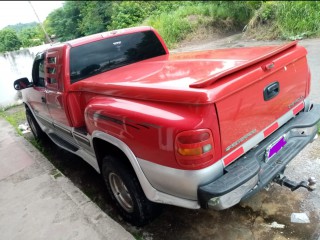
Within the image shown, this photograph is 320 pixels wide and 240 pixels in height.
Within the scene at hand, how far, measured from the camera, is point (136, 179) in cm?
277

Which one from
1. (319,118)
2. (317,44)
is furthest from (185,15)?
(319,118)

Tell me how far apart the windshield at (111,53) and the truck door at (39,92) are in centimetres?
94

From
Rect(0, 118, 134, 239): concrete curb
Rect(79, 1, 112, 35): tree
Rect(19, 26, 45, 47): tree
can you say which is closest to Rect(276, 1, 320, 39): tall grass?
Rect(0, 118, 134, 239): concrete curb

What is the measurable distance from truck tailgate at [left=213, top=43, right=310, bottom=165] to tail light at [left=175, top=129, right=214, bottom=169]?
5.7 inches

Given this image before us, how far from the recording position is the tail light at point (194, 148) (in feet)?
6.77

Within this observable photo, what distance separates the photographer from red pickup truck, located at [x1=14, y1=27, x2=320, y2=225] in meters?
2.13

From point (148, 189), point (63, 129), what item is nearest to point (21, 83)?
point (63, 129)

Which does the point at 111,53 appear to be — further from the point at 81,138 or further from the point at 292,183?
the point at 292,183

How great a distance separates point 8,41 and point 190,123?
40.5 feet

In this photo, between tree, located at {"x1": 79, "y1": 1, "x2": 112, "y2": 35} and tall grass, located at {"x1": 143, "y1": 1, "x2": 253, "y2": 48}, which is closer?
tall grass, located at {"x1": 143, "y1": 1, "x2": 253, "y2": 48}

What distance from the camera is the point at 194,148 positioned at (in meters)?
2.08

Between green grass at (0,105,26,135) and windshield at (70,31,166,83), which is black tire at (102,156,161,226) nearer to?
windshield at (70,31,166,83)

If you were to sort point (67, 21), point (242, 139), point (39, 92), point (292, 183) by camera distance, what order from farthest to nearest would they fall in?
point (67, 21) < point (39, 92) < point (292, 183) < point (242, 139)

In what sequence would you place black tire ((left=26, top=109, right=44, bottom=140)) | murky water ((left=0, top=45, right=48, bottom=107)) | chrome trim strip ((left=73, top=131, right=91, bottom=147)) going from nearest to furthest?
chrome trim strip ((left=73, top=131, right=91, bottom=147)) < black tire ((left=26, top=109, right=44, bottom=140)) < murky water ((left=0, top=45, right=48, bottom=107))
